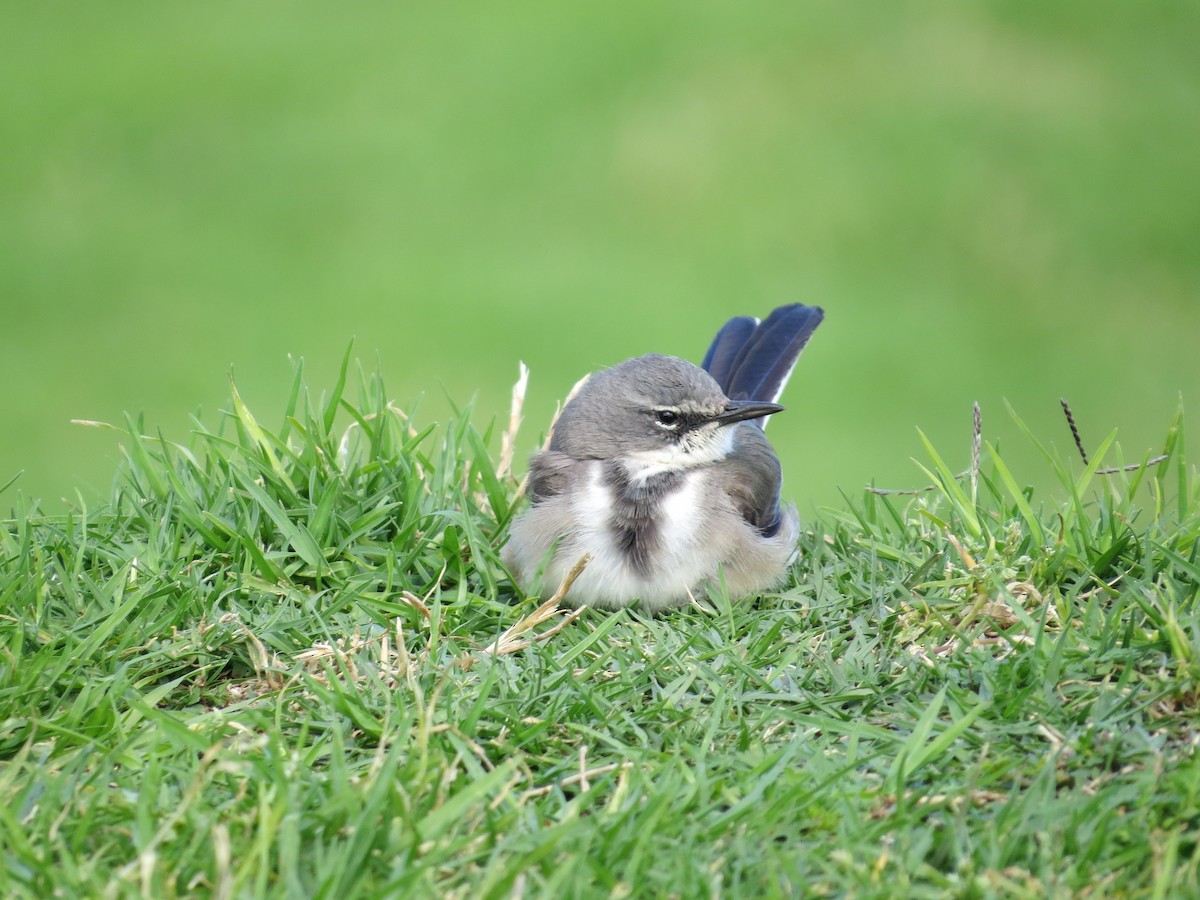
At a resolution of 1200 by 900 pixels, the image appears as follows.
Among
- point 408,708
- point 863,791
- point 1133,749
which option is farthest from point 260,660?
point 1133,749

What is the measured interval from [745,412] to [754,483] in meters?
0.29

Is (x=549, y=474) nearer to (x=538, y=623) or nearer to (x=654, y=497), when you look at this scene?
(x=654, y=497)

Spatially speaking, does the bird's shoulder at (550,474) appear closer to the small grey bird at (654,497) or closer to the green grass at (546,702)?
the small grey bird at (654,497)

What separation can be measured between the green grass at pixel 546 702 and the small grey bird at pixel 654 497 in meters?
0.14

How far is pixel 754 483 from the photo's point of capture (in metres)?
5.12

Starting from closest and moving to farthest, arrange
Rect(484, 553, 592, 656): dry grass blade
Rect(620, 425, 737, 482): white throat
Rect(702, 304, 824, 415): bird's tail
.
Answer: Rect(484, 553, 592, 656): dry grass blade < Rect(620, 425, 737, 482): white throat < Rect(702, 304, 824, 415): bird's tail

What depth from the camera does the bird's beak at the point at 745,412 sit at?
5.05m

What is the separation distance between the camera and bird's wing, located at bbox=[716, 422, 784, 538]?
5.06 m

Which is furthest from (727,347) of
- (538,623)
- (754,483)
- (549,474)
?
(538,623)

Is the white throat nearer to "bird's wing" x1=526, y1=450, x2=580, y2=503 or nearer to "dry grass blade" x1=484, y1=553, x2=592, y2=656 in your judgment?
"bird's wing" x1=526, y1=450, x2=580, y2=503

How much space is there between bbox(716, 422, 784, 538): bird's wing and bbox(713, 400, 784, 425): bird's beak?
183 mm

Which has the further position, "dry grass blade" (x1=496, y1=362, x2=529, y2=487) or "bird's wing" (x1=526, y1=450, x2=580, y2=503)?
"dry grass blade" (x1=496, y1=362, x2=529, y2=487)

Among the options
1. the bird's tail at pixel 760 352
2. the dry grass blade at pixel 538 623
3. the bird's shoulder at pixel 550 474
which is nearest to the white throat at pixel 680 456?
the bird's shoulder at pixel 550 474

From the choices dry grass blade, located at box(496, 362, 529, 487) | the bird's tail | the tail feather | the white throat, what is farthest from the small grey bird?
the tail feather
